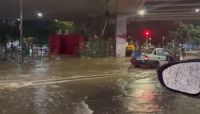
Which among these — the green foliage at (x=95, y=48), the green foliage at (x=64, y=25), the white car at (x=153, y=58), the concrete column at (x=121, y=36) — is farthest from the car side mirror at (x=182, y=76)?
the green foliage at (x=64, y=25)

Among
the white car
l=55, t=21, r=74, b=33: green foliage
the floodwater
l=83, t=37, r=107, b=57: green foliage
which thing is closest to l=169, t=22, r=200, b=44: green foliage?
l=55, t=21, r=74, b=33: green foliage

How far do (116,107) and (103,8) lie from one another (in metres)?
29.5

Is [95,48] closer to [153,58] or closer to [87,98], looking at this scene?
[153,58]

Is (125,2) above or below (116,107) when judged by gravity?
Result: above

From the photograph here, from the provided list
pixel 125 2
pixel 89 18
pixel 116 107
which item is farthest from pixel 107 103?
pixel 89 18

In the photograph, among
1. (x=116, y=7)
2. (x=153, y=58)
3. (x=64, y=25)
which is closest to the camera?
(x=153, y=58)

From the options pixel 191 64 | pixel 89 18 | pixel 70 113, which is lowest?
pixel 70 113

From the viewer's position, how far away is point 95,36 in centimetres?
4900

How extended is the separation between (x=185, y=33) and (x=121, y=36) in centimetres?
3982

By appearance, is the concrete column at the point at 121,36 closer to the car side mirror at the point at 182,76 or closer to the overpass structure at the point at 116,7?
the overpass structure at the point at 116,7

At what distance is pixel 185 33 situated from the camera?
83.0m

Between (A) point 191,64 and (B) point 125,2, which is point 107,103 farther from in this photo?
(B) point 125,2

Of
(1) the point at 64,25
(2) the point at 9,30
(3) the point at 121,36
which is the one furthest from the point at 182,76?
(1) the point at 64,25

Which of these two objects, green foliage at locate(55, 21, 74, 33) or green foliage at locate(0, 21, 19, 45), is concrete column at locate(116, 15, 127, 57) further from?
green foliage at locate(55, 21, 74, 33)
